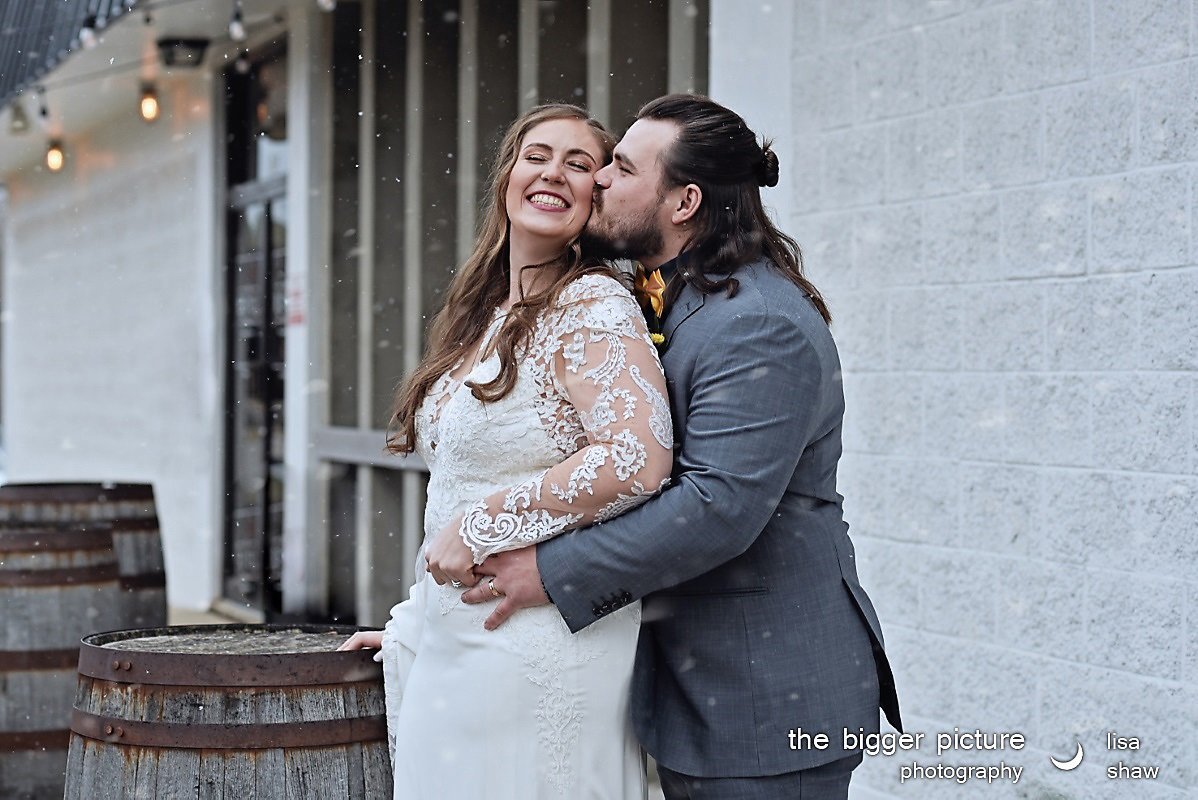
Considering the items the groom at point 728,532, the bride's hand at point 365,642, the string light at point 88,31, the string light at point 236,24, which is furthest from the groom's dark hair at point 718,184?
the string light at point 88,31

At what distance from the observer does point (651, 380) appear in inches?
90.5

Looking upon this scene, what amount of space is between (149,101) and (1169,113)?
7842mm

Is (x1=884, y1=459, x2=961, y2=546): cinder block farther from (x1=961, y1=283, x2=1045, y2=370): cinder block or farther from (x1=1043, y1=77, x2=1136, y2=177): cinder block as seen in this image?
(x1=1043, y1=77, x2=1136, y2=177): cinder block

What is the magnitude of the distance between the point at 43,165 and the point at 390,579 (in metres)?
8.63

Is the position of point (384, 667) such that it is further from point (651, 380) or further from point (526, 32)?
point (526, 32)

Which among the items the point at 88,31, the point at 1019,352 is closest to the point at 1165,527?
the point at 1019,352

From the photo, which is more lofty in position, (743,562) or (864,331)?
(864,331)

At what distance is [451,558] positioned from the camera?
236 centimetres

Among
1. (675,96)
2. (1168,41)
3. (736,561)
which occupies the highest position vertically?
(1168,41)

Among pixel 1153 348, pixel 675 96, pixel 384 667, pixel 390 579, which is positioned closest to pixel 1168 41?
pixel 1153 348

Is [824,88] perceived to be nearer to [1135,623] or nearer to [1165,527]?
[1165,527]

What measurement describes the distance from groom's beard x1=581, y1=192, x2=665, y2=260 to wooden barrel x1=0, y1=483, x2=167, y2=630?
260 cm

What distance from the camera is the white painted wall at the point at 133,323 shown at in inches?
382

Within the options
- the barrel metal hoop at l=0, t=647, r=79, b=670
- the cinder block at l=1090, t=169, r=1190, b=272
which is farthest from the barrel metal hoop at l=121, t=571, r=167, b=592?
the cinder block at l=1090, t=169, r=1190, b=272
